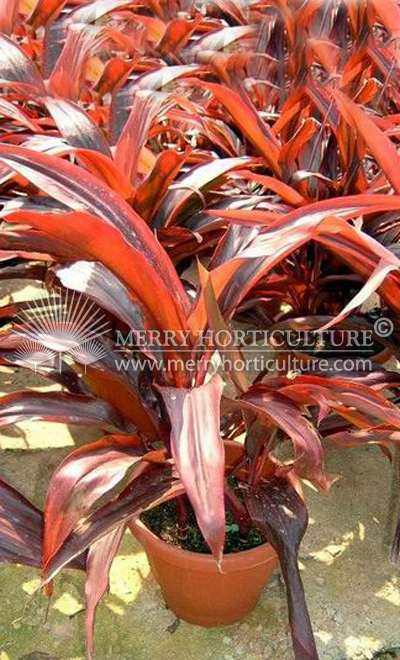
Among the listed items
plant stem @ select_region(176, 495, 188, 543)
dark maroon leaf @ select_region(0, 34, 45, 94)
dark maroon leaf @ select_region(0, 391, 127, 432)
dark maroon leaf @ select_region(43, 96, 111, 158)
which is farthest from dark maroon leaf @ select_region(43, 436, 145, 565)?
dark maroon leaf @ select_region(0, 34, 45, 94)

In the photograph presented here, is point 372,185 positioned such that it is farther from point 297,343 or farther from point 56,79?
point 56,79

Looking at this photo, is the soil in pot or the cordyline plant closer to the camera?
the cordyline plant

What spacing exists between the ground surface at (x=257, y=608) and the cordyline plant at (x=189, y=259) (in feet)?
0.71

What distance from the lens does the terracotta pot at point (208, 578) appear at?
3.91ft

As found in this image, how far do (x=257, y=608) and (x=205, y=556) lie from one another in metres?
0.31

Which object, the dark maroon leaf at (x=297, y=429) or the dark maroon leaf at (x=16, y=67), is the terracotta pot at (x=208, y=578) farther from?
the dark maroon leaf at (x=16, y=67)

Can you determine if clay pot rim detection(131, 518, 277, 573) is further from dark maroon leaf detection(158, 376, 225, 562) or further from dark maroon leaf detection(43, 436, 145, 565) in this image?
dark maroon leaf detection(158, 376, 225, 562)

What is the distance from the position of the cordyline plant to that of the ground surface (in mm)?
216

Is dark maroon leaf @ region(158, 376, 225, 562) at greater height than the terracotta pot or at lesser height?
greater

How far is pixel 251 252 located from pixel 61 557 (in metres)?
0.49

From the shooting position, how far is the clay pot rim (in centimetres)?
118

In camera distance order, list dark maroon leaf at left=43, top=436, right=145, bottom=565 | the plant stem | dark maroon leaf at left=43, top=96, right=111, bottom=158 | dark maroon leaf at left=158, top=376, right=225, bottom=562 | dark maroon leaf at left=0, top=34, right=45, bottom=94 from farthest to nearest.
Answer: dark maroon leaf at left=0, top=34, right=45, bottom=94, dark maroon leaf at left=43, top=96, right=111, bottom=158, the plant stem, dark maroon leaf at left=43, top=436, right=145, bottom=565, dark maroon leaf at left=158, top=376, right=225, bottom=562

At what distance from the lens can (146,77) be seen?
68.2 inches

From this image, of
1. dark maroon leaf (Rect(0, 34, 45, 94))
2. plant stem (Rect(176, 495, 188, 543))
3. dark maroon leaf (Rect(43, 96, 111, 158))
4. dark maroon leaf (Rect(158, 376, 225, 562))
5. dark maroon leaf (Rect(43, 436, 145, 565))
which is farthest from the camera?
dark maroon leaf (Rect(0, 34, 45, 94))
